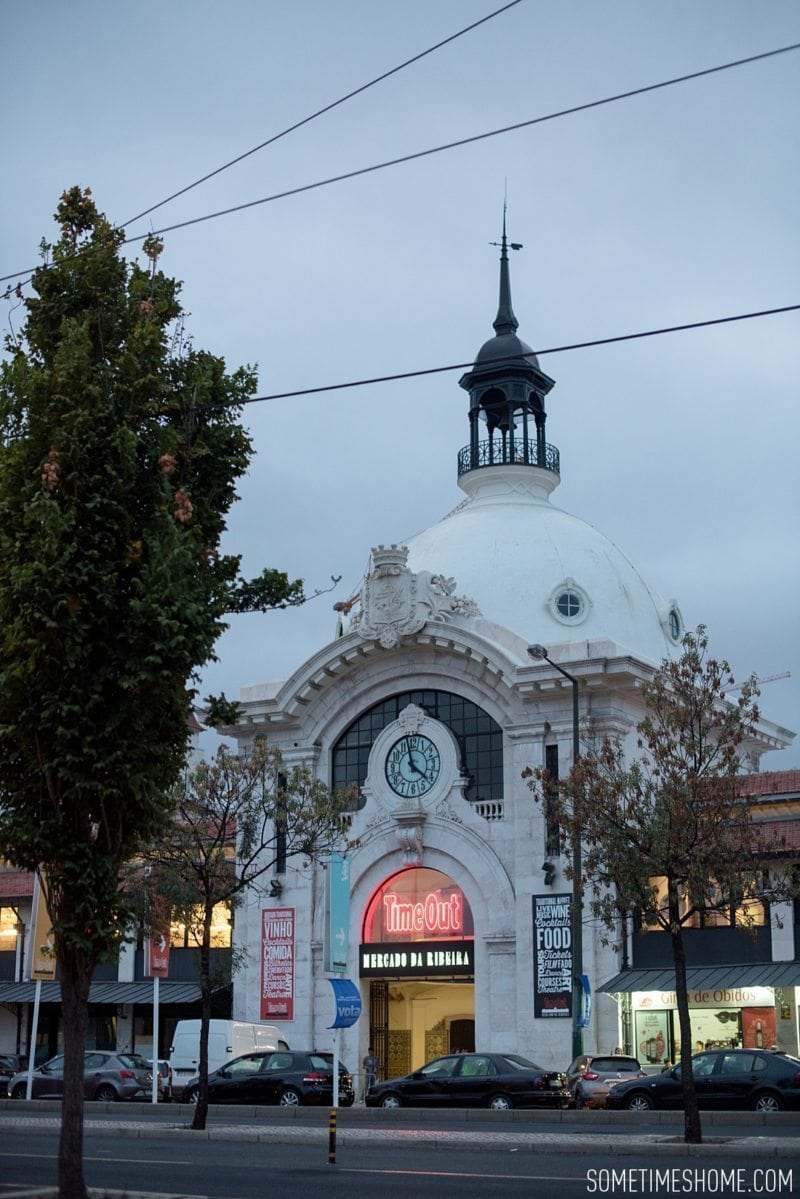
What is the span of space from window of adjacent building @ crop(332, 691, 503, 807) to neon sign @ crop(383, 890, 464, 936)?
292 cm

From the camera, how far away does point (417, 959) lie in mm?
43750

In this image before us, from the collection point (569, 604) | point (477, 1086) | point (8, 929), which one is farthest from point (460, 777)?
point (8, 929)

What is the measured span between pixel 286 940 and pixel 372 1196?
29818 mm

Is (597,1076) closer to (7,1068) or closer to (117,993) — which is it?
(7,1068)

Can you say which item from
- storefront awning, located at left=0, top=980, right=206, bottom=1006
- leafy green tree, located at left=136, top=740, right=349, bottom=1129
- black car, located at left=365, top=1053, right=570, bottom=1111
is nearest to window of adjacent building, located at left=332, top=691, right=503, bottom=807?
leafy green tree, located at left=136, top=740, right=349, bottom=1129

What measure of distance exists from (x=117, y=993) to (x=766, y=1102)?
79.1ft

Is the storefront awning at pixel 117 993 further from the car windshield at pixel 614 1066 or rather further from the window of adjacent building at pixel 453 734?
the car windshield at pixel 614 1066

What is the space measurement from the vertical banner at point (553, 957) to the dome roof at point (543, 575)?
7589mm

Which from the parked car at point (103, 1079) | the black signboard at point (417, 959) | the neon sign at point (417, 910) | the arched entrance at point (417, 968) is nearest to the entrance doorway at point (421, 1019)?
the arched entrance at point (417, 968)

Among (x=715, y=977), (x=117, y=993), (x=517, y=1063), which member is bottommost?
(x=517, y=1063)

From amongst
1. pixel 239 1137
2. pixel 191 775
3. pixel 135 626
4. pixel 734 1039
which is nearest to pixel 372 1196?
pixel 135 626

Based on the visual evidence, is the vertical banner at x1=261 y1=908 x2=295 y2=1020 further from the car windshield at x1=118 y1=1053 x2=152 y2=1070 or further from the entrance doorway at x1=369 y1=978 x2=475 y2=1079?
the car windshield at x1=118 y1=1053 x2=152 y2=1070

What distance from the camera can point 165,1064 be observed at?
41469mm

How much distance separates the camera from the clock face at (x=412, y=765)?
4484 cm
